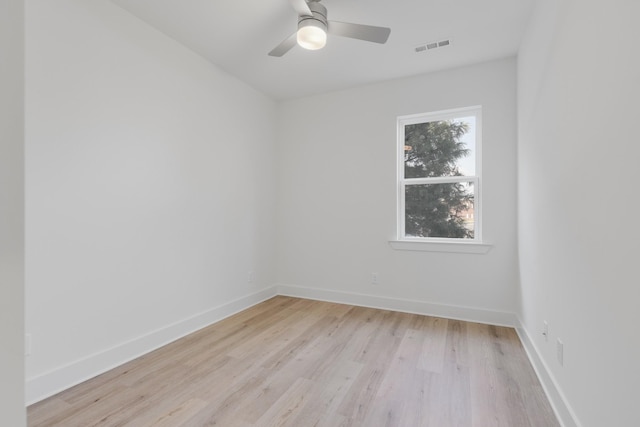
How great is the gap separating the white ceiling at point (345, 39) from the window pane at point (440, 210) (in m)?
1.30

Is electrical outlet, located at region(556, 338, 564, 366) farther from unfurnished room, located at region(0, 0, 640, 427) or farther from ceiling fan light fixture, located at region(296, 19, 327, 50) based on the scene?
ceiling fan light fixture, located at region(296, 19, 327, 50)

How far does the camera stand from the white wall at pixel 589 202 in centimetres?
103

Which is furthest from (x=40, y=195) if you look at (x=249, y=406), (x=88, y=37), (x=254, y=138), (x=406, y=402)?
(x=406, y=402)

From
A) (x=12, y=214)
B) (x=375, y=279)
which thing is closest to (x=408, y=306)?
(x=375, y=279)

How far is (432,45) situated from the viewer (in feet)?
9.14

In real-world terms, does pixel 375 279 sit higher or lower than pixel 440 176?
lower

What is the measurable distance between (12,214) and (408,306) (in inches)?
135

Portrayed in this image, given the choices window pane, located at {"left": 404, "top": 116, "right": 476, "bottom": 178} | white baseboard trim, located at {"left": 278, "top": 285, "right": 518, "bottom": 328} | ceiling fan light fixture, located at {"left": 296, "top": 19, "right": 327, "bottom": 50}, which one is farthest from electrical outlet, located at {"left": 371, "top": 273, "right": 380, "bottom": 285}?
ceiling fan light fixture, located at {"left": 296, "top": 19, "right": 327, "bottom": 50}

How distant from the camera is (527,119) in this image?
245 centimetres

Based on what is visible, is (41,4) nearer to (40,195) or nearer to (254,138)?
(40,195)

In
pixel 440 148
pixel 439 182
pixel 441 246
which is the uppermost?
pixel 440 148

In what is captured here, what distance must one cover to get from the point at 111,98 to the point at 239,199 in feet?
5.22

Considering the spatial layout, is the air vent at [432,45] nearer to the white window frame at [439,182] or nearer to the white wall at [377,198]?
the white wall at [377,198]

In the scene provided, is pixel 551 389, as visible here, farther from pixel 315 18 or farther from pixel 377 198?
pixel 315 18
